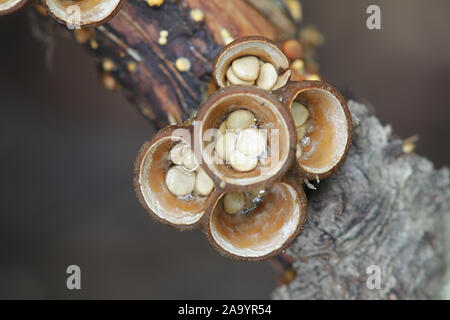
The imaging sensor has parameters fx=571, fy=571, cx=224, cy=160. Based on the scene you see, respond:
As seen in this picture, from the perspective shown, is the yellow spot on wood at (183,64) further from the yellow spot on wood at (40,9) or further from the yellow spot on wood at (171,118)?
the yellow spot on wood at (40,9)

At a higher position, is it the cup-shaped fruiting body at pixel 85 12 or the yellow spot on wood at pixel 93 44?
the yellow spot on wood at pixel 93 44

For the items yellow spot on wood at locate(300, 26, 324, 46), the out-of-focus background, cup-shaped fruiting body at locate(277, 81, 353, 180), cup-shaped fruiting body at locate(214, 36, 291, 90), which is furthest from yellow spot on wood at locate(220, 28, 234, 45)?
the out-of-focus background

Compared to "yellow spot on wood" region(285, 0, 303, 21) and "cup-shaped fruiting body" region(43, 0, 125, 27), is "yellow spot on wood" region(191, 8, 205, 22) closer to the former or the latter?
"cup-shaped fruiting body" region(43, 0, 125, 27)

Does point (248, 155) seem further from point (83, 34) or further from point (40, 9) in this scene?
point (40, 9)

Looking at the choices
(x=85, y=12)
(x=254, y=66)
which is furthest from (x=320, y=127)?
(x=85, y=12)

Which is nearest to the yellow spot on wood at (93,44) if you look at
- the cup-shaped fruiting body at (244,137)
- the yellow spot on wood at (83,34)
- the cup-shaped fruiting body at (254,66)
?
the yellow spot on wood at (83,34)

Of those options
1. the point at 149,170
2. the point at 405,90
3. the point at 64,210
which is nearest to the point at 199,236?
the point at 64,210
